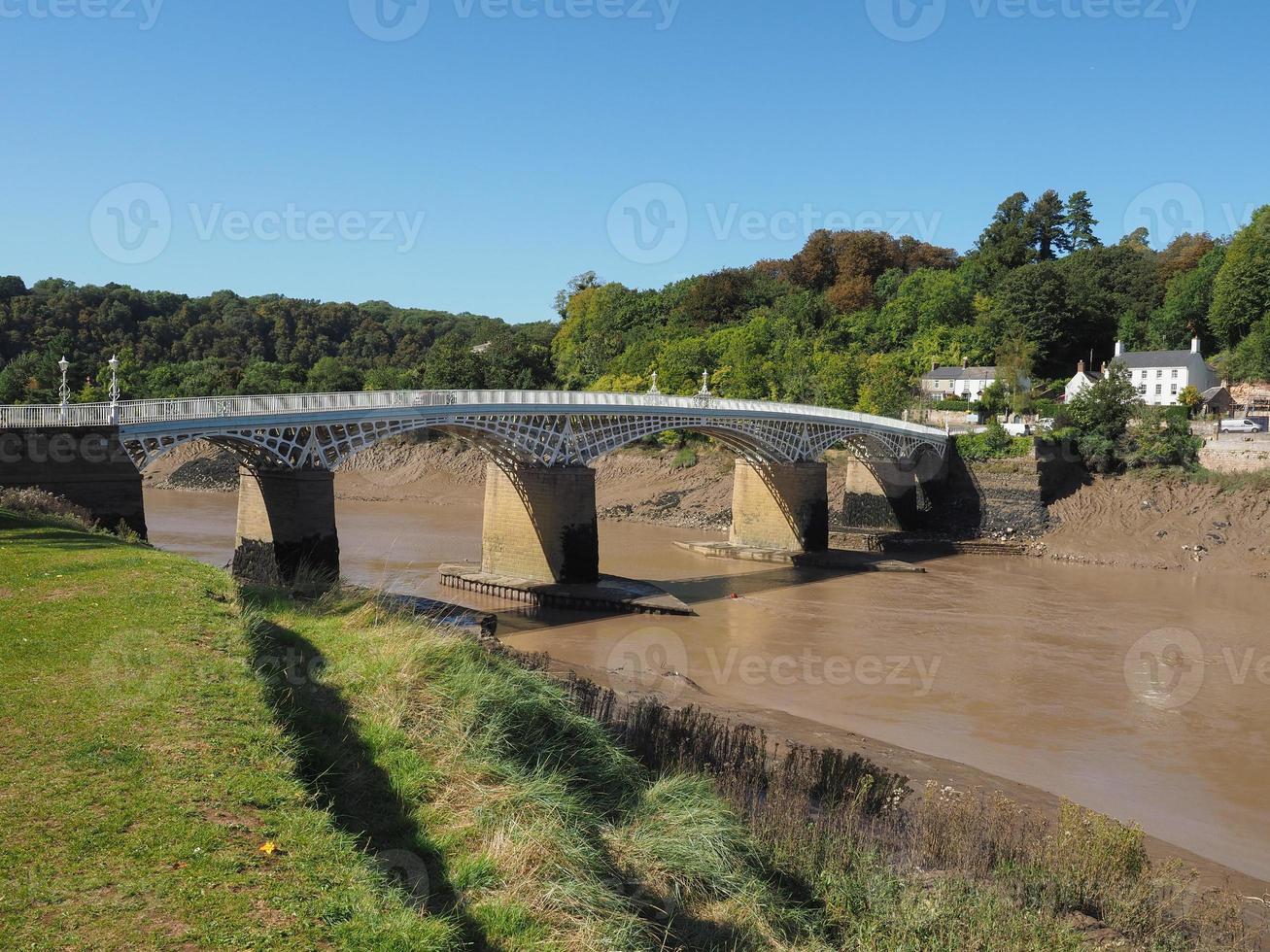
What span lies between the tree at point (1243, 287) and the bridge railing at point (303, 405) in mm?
42692

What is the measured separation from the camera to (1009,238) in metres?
92.4

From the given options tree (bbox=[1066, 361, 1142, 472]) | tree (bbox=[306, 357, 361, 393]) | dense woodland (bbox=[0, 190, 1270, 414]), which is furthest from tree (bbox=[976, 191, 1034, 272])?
tree (bbox=[306, 357, 361, 393])

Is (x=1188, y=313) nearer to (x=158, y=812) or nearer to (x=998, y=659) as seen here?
(x=998, y=659)

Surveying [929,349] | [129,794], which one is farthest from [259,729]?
[929,349]

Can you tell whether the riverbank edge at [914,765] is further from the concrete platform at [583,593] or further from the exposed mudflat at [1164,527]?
the exposed mudflat at [1164,527]

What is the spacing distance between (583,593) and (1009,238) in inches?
2808

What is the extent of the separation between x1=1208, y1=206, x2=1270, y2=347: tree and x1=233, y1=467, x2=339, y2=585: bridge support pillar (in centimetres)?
6997

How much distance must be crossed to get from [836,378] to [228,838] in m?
74.8

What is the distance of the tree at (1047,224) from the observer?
96.9 m

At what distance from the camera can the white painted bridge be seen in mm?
28031

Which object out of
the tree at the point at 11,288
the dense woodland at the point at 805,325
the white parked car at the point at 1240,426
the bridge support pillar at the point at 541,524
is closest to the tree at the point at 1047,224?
the dense woodland at the point at 805,325

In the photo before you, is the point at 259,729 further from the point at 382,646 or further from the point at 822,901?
the point at 822,901

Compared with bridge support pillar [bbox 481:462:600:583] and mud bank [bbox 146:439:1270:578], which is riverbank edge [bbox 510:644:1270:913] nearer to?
bridge support pillar [bbox 481:462:600:583]

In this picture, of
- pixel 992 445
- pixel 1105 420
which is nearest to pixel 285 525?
pixel 992 445
